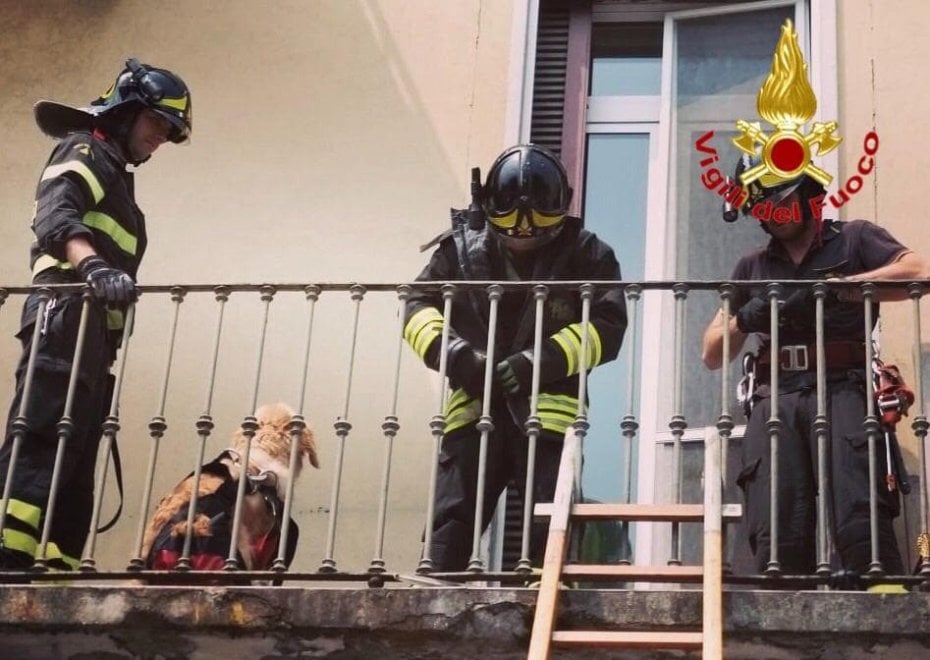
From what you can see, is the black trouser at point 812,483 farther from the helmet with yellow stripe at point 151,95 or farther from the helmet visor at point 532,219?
the helmet with yellow stripe at point 151,95

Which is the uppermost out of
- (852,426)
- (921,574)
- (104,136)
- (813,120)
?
(813,120)

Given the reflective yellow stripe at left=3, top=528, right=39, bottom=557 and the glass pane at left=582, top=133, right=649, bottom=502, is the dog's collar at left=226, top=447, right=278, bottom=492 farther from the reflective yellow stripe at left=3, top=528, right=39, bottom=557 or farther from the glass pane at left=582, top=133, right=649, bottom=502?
the glass pane at left=582, top=133, right=649, bottom=502

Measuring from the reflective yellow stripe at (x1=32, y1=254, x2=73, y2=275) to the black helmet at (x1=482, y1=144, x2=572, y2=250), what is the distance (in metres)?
1.54

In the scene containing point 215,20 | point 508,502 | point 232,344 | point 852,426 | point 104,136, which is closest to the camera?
point 852,426

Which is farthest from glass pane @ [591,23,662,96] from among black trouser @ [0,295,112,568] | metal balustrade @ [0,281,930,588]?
black trouser @ [0,295,112,568]

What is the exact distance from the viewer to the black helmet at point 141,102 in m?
7.94

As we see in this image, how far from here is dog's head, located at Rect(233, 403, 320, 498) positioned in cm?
780

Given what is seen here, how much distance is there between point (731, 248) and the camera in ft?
29.3

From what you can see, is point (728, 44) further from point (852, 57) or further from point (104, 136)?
point (104, 136)

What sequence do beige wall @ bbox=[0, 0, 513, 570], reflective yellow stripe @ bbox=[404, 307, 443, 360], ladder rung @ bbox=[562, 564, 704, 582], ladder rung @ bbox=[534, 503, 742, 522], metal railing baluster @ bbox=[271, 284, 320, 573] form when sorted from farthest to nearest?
1. beige wall @ bbox=[0, 0, 513, 570]
2. reflective yellow stripe @ bbox=[404, 307, 443, 360]
3. metal railing baluster @ bbox=[271, 284, 320, 573]
4. ladder rung @ bbox=[534, 503, 742, 522]
5. ladder rung @ bbox=[562, 564, 704, 582]

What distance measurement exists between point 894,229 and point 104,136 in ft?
10.7

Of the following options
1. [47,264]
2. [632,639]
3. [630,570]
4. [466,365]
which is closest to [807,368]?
[466,365]

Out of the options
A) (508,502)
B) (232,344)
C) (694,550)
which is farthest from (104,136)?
(694,550)

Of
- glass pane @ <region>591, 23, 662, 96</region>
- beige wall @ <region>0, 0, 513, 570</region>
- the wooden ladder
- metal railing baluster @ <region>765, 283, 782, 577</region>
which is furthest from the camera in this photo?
glass pane @ <region>591, 23, 662, 96</region>
